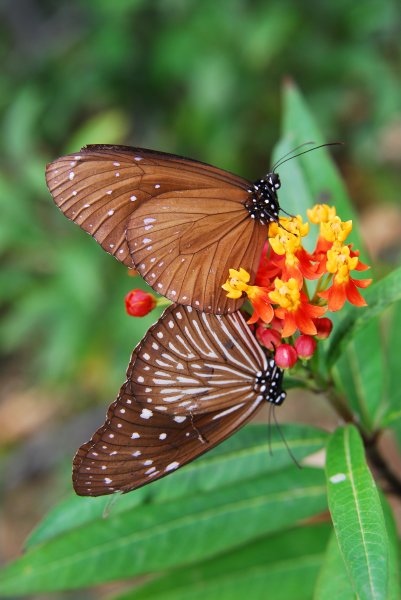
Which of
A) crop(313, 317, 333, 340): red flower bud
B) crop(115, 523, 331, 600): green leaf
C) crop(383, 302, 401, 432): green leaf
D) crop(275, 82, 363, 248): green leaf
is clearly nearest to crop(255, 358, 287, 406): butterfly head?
crop(313, 317, 333, 340): red flower bud

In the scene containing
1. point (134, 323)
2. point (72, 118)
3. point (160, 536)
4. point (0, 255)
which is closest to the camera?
point (160, 536)

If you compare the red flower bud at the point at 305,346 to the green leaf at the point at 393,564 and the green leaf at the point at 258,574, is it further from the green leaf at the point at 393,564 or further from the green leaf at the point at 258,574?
the green leaf at the point at 258,574

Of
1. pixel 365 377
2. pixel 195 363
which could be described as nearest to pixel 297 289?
pixel 195 363

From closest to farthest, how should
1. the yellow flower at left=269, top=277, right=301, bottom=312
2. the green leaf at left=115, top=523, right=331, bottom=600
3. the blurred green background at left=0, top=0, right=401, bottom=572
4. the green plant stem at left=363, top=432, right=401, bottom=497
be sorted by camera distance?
the yellow flower at left=269, top=277, right=301, bottom=312 < the green plant stem at left=363, top=432, right=401, bottom=497 < the green leaf at left=115, top=523, right=331, bottom=600 < the blurred green background at left=0, top=0, right=401, bottom=572

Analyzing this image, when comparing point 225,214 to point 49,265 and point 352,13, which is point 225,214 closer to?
point 49,265

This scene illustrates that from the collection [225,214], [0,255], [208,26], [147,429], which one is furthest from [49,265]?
[147,429]

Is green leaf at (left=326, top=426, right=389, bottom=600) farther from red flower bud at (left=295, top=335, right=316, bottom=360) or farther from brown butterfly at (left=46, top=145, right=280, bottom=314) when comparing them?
brown butterfly at (left=46, top=145, right=280, bottom=314)
